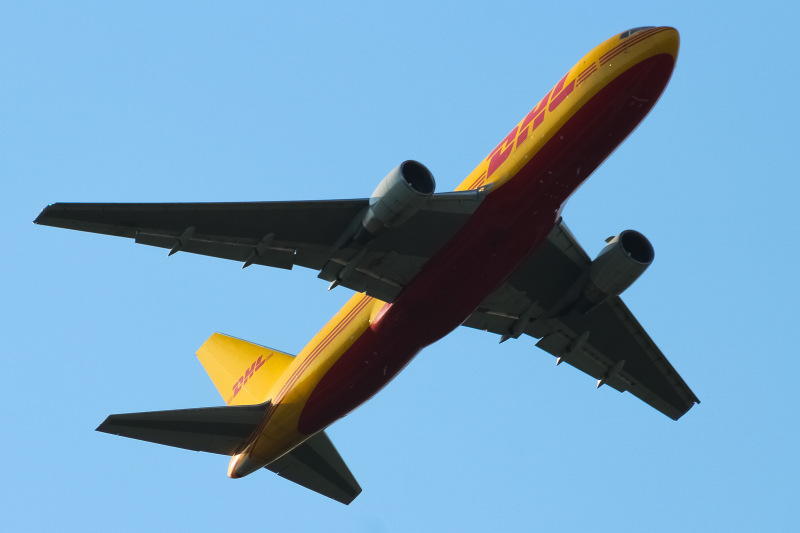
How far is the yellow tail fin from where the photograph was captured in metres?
40.5

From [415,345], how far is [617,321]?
8440 millimetres

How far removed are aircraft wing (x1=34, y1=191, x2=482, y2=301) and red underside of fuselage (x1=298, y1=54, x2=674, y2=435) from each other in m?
0.61

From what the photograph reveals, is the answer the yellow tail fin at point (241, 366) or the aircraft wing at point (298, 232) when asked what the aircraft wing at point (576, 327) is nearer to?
the aircraft wing at point (298, 232)

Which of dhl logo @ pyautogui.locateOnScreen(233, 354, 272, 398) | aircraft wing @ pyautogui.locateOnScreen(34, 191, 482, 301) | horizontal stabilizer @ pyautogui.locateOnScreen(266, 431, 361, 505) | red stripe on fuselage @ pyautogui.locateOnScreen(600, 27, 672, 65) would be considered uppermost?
red stripe on fuselage @ pyautogui.locateOnScreen(600, 27, 672, 65)

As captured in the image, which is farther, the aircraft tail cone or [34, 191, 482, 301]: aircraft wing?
the aircraft tail cone

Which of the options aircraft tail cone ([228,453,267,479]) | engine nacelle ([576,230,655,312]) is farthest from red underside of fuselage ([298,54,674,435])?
engine nacelle ([576,230,655,312])

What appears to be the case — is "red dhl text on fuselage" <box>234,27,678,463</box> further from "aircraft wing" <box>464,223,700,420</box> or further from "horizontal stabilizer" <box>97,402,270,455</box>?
"aircraft wing" <box>464,223,700,420</box>

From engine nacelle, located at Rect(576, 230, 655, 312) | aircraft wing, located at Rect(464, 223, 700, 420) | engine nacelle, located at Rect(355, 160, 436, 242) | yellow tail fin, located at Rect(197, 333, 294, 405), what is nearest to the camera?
engine nacelle, located at Rect(355, 160, 436, 242)

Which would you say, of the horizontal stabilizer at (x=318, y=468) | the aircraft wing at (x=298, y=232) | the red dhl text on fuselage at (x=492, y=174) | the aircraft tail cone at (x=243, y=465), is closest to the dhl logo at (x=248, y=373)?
the red dhl text on fuselage at (x=492, y=174)

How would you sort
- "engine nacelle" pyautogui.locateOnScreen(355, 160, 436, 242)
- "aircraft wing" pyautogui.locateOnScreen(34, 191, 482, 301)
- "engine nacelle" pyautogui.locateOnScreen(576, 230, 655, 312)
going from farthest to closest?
1. "engine nacelle" pyautogui.locateOnScreen(576, 230, 655, 312)
2. "engine nacelle" pyautogui.locateOnScreen(355, 160, 436, 242)
3. "aircraft wing" pyautogui.locateOnScreen(34, 191, 482, 301)

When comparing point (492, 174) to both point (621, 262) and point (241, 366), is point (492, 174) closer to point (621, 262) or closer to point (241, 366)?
point (621, 262)

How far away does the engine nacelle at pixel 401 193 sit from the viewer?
106 ft

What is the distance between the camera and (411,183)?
32438 mm

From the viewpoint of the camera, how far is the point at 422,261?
34.8 meters
